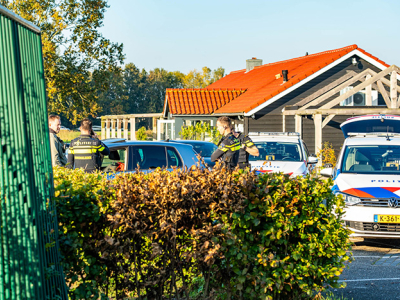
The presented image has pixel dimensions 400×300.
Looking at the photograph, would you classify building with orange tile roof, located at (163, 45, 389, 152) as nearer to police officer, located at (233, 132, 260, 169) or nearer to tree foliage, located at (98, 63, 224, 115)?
police officer, located at (233, 132, 260, 169)

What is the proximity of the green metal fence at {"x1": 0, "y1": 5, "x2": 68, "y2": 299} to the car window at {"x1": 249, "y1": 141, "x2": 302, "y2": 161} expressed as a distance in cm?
841

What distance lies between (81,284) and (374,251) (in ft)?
17.8

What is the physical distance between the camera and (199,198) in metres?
4.07

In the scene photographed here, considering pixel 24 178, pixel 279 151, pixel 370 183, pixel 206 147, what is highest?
pixel 24 178

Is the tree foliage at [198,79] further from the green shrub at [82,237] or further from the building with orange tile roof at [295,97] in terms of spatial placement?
the green shrub at [82,237]

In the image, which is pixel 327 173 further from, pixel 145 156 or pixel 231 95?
pixel 231 95

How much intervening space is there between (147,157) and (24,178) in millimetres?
5354

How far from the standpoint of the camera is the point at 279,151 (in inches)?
492

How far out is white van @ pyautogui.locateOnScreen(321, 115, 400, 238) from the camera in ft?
25.2

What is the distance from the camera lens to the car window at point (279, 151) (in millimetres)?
12039

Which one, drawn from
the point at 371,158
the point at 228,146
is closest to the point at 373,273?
the point at 228,146

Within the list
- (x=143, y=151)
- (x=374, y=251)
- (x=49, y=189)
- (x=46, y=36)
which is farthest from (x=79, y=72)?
(x=49, y=189)

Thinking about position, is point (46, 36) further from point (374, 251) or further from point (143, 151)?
point (374, 251)

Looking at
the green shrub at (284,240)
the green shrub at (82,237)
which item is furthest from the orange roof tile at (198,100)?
the green shrub at (82,237)
